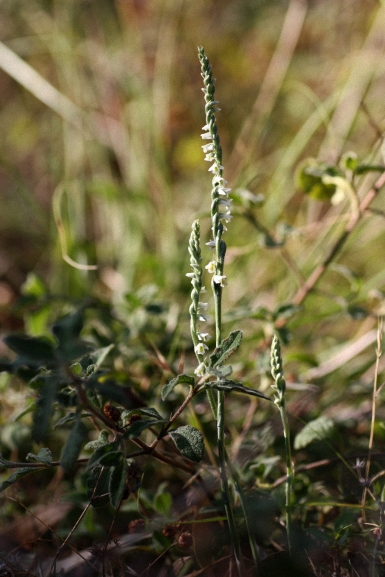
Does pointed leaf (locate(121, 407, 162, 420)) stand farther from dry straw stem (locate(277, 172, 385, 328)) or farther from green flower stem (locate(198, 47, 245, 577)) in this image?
dry straw stem (locate(277, 172, 385, 328))

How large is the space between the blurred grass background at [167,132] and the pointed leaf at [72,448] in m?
0.62

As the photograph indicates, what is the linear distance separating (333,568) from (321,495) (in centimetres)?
16

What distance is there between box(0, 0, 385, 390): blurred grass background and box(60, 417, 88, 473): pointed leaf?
24.2 inches

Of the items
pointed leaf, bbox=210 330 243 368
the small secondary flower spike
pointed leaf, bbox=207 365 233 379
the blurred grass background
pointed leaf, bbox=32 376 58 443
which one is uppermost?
the blurred grass background

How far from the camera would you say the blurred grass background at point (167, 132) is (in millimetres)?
1298

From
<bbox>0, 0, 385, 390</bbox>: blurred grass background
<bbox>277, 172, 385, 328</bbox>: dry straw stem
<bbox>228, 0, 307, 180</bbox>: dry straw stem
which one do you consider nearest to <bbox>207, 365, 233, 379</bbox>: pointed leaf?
<bbox>277, 172, 385, 328</bbox>: dry straw stem

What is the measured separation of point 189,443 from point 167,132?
1.49m

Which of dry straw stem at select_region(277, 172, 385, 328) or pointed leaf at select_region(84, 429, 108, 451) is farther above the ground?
dry straw stem at select_region(277, 172, 385, 328)

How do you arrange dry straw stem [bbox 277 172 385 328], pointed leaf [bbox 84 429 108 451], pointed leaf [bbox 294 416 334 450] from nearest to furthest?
pointed leaf [bbox 84 429 108 451]
pointed leaf [bbox 294 416 334 450]
dry straw stem [bbox 277 172 385 328]

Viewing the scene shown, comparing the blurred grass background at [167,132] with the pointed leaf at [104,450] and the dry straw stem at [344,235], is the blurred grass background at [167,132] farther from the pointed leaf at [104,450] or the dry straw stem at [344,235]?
the pointed leaf at [104,450]

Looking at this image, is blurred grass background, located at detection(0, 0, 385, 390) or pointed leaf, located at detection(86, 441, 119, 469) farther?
blurred grass background, located at detection(0, 0, 385, 390)

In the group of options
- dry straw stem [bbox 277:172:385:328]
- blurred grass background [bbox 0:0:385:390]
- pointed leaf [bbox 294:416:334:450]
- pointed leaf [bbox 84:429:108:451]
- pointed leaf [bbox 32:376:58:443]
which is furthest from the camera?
blurred grass background [bbox 0:0:385:390]

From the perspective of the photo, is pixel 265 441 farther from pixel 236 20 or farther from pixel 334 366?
pixel 236 20

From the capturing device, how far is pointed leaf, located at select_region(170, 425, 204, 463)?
0.50 m
